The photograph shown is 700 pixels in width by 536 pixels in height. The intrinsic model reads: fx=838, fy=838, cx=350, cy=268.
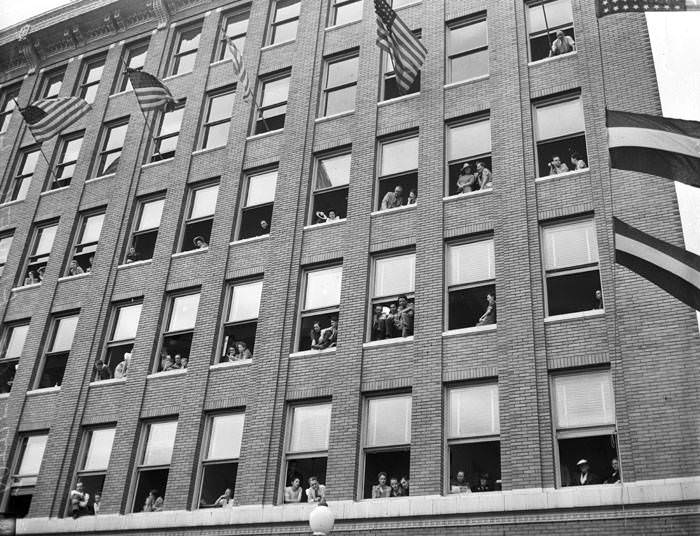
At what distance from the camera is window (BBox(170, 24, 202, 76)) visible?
3006 cm

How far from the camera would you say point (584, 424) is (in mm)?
17250

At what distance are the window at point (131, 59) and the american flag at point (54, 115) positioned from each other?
432cm

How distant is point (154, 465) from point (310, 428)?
14.9 feet

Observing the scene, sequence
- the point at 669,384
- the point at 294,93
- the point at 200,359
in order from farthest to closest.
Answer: the point at 294,93
the point at 200,359
the point at 669,384

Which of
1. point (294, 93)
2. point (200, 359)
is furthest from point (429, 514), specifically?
point (294, 93)

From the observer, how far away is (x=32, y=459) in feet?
78.3

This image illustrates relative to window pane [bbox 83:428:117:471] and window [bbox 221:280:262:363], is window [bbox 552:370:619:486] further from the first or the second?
window pane [bbox 83:428:117:471]

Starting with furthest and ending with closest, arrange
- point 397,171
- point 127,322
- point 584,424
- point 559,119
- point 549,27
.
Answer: point 127,322 < point 549,27 < point 397,171 < point 559,119 < point 584,424

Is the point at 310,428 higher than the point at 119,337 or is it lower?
lower

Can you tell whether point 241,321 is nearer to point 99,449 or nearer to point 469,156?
point 99,449

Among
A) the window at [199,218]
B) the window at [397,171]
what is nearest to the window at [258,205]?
the window at [199,218]

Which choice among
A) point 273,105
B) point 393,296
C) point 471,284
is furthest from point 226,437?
point 273,105

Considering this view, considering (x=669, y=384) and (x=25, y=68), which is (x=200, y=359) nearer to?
(x=669, y=384)

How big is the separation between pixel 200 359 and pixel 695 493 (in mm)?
12578
